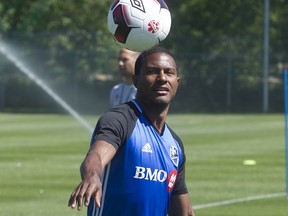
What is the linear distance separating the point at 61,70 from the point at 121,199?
3989cm

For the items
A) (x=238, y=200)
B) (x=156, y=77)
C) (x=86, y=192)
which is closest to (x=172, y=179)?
(x=156, y=77)

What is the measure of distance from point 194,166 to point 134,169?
13556 millimetres

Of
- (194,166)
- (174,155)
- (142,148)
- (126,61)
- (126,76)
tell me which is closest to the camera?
(142,148)

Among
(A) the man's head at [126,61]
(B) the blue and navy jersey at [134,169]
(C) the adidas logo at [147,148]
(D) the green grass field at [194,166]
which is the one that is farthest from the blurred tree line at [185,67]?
(C) the adidas logo at [147,148]

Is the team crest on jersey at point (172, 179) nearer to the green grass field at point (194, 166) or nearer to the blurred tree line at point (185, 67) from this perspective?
the green grass field at point (194, 166)

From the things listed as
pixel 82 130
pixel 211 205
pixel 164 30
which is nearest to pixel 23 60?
pixel 82 130

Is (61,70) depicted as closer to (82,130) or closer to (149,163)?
(82,130)

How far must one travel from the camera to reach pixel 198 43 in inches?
1832

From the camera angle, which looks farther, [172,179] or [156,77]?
[172,179]

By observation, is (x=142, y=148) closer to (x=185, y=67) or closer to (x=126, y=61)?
(x=126, y=61)

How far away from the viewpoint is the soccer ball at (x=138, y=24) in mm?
8250

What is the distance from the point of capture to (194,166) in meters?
19.5

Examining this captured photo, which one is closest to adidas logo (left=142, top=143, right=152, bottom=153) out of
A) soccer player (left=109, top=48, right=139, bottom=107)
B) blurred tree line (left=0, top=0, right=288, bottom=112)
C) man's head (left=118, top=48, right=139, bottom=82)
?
soccer player (left=109, top=48, right=139, bottom=107)

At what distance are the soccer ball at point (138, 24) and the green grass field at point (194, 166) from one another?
16.5 feet
